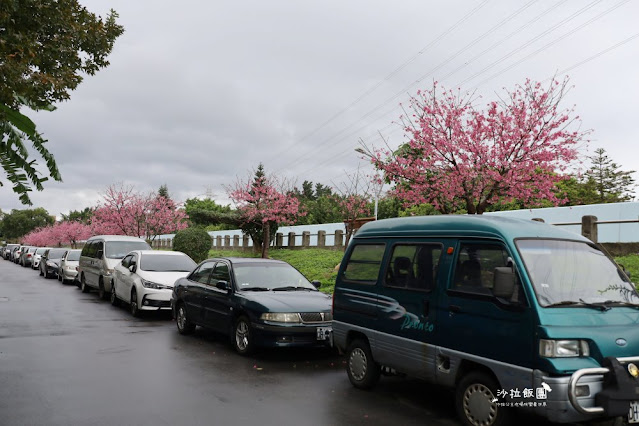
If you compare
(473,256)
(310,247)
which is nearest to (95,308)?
(473,256)

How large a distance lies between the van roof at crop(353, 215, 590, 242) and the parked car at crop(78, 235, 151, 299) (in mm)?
12958

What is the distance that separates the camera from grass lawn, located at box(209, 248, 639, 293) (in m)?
14.4

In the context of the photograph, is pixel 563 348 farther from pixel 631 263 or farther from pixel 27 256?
pixel 27 256

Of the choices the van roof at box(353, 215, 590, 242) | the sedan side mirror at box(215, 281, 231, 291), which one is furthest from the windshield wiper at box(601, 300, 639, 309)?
the sedan side mirror at box(215, 281, 231, 291)

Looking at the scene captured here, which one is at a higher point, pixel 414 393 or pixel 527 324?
pixel 527 324

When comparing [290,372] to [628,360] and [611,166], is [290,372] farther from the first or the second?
[611,166]

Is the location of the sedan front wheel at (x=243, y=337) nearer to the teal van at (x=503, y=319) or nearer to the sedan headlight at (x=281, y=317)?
the sedan headlight at (x=281, y=317)

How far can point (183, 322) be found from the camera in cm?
1079

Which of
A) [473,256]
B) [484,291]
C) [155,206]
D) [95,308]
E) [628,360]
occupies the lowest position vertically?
[95,308]

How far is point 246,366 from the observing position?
7.97 metres

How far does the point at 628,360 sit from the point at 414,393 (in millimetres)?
2718

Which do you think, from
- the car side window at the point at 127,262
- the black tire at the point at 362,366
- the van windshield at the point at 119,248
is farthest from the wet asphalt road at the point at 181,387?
the van windshield at the point at 119,248

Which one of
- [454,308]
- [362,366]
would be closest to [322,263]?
[362,366]

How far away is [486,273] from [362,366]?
2.31 m
